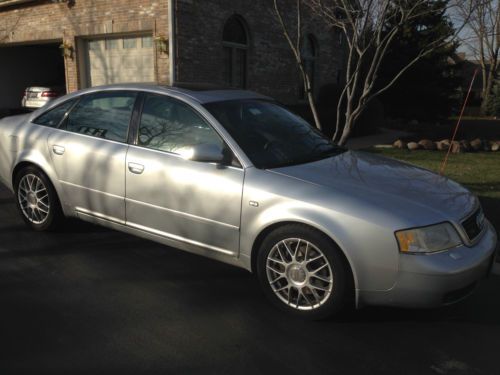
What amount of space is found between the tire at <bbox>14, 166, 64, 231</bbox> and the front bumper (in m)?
3.27

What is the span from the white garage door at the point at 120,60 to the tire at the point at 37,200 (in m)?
6.85

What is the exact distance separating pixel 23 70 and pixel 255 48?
10162 millimetres

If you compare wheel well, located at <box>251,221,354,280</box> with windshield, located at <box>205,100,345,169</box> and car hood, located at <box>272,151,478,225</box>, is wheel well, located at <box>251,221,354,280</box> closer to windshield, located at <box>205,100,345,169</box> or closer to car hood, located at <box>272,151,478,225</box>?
car hood, located at <box>272,151,478,225</box>

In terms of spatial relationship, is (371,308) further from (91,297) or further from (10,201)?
(10,201)

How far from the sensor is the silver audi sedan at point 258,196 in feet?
10.4

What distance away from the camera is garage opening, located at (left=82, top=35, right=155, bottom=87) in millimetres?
11766

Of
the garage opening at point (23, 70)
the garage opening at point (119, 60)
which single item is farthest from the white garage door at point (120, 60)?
Answer: the garage opening at point (23, 70)

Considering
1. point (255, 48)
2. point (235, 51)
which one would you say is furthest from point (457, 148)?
point (235, 51)

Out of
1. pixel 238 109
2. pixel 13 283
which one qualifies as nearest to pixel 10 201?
pixel 13 283

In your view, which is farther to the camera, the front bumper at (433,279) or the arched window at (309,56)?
the arched window at (309,56)

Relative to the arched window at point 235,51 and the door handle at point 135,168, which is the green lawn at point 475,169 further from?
the arched window at point 235,51

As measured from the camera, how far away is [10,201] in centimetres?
655

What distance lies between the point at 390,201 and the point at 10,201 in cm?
528

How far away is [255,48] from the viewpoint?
13594 mm
